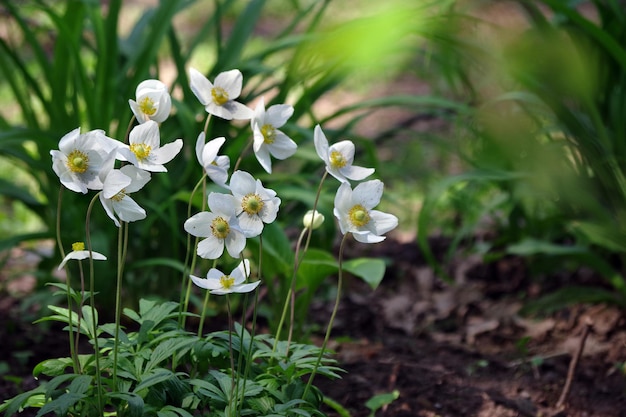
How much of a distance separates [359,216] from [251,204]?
14cm

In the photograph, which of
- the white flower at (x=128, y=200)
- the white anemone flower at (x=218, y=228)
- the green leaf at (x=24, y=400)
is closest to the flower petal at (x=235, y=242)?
the white anemone flower at (x=218, y=228)

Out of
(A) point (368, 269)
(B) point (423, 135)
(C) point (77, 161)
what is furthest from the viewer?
(B) point (423, 135)

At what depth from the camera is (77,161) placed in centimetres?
95

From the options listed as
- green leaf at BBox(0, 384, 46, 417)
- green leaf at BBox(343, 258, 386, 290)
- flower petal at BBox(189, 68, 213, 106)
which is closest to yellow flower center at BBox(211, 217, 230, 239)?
flower petal at BBox(189, 68, 213, 106)

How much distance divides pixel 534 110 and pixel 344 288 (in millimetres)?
769

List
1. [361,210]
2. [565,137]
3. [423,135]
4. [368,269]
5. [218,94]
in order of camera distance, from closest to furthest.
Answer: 1. [361,210]
2. [218,94]
3. [368,269]
4. [565,137]
5. [423,135]

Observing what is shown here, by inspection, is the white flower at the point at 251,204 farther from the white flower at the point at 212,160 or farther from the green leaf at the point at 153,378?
the green leaf at the point at 153,378

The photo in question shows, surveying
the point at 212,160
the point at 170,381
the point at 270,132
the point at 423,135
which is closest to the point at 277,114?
the point at 270,132

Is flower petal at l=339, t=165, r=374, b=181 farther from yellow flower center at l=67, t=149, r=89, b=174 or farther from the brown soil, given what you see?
the brown soil

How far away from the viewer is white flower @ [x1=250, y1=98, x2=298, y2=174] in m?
1.11

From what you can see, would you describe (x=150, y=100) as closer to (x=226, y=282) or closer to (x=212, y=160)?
(x=212, y=160)

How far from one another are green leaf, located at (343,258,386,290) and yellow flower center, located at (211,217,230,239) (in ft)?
1.80

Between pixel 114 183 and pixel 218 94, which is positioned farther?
pixel 218 94

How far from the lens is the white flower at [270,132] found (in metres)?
1.11
